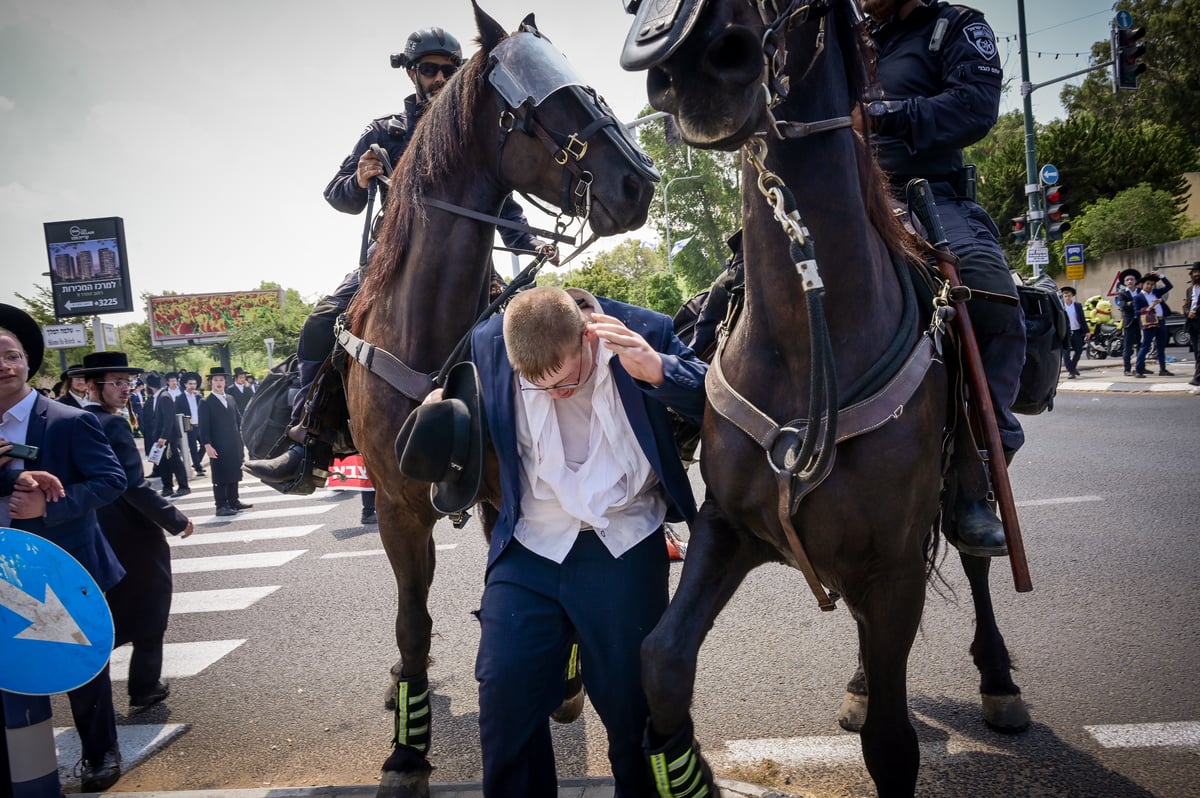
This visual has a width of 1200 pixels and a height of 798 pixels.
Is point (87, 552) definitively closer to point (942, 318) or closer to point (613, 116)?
point (613, 116)

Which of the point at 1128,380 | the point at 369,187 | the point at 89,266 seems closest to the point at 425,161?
the point at 369,187

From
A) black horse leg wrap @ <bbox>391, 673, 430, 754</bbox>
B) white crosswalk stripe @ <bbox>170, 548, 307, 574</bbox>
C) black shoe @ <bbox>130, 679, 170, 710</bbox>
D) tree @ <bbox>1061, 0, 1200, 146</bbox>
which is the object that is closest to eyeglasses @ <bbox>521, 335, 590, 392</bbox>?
black horse leg wrap @ <bbox>391, 673, 430, 754</bbox>

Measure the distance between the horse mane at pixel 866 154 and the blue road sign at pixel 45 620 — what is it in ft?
9.88

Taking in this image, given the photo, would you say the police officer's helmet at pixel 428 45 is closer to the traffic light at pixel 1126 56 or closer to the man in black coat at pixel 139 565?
the man in black coat at pixel 139 565

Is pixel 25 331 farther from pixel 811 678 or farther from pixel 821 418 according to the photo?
pixel 811 678

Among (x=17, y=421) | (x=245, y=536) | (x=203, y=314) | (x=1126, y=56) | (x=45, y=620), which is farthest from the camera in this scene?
(x=203, y=314)

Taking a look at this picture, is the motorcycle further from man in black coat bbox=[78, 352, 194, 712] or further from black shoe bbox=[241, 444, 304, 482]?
man in black coat bbox=[78, 352, 194, 712]

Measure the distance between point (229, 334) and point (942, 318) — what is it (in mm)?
62347

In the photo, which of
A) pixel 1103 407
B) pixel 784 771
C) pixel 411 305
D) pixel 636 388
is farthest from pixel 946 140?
pixel 1103 407

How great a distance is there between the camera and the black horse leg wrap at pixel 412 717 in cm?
325

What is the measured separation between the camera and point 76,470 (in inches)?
151

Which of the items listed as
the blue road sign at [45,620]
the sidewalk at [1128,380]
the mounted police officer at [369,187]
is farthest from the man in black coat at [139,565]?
the sidewalk at [1128,380]

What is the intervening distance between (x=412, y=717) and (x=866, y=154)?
9.11 feet

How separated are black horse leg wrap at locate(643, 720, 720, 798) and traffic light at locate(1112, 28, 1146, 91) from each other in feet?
52.5
